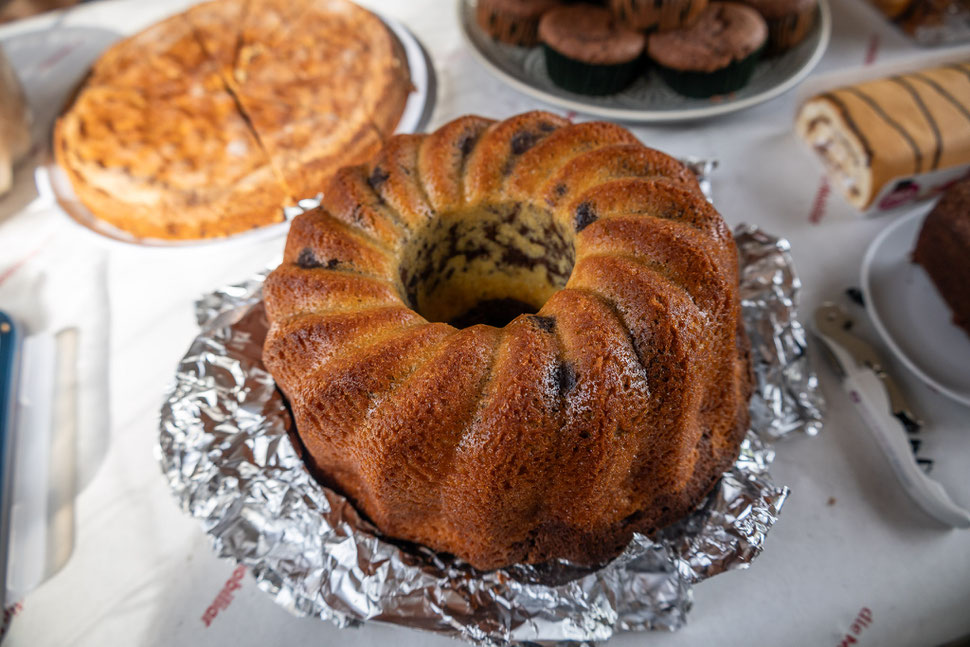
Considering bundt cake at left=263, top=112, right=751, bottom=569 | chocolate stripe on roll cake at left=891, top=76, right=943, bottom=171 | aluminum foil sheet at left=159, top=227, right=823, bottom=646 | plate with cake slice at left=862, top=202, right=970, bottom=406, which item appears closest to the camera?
bundt cake at left=263, top=112, right=751, bottom=569

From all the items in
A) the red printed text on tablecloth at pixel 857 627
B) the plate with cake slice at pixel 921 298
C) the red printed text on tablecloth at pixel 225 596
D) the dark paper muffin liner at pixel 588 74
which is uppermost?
the dark paper muffin liner at pixel 588 74

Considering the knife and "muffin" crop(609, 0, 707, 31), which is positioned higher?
"muffin" crop(609, 0, 707, 31)

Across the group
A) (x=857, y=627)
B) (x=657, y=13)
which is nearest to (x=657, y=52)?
(x=657, y=13)

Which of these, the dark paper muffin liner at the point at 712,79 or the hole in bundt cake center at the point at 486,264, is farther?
the dark paper muffin liner at the point at 712,79

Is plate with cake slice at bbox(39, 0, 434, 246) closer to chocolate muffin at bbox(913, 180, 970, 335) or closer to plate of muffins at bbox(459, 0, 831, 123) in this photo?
plate of muffins at bbox(459, 0, 831, 123)

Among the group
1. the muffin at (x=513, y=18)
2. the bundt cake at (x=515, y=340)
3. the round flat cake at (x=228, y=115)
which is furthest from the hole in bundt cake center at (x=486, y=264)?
the muffin at (x=513, y=18)

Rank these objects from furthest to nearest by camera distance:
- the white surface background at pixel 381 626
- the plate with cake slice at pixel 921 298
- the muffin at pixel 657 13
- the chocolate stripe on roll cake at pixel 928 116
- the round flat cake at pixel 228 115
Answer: the muffin at pixel 657 13
the round flat cake at pixel 228 115
the chocolate stripe on roll cake at pixel 928 116
the plate with cake slice at pixel 921 298
the white surface background at pixel 381 626

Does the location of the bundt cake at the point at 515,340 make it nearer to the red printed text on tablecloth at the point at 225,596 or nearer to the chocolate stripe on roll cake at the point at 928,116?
the red printed text on tablecloth at the point at 225,596

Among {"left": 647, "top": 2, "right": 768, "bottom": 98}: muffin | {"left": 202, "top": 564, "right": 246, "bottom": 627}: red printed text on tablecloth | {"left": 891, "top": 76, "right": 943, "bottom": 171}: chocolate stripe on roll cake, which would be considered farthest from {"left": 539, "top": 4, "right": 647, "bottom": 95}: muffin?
{"left": 202, "top": 564, "right": 246, "bottom": 627}: red printed text on tablecloth
